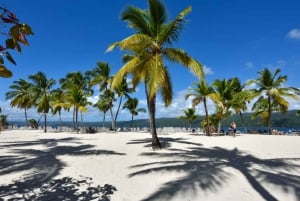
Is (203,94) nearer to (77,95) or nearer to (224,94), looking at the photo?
(224,94)

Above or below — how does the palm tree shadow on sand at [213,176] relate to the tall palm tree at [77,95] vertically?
below

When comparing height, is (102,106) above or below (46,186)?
above

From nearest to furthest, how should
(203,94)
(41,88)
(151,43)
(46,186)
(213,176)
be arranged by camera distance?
(46,186)
(213,176)
(151,43)
(203,94)
(41,88)

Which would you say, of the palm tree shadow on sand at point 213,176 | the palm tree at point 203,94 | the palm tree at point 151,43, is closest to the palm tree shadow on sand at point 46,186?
the palm tree shadow on sand at point 213,176

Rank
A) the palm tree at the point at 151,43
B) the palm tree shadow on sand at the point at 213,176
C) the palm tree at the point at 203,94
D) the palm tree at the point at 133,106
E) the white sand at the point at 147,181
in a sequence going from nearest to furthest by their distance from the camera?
the white sand at the point at 147,181, the palm tree shadow on sand at the point at 213,176, the palm tree at the point at 151,43, the palm tree at the point at 203,94, the palm tree at the point at 133,106

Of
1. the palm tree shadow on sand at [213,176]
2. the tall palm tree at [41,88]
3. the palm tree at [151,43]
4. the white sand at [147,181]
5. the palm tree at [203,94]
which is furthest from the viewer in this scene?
the tall palm tree at [41,88]

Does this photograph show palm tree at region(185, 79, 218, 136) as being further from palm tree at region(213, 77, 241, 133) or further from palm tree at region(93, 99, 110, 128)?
palm tree at region(93, 99, 110, 128)

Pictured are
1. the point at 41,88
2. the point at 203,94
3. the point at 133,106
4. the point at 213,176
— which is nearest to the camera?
the point at 213,176

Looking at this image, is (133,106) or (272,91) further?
(133,106)

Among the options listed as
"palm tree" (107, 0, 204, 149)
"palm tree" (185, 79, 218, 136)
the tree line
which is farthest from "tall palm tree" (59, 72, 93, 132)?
"palm tree" (107, 0, 204, 149)

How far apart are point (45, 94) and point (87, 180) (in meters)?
38.9

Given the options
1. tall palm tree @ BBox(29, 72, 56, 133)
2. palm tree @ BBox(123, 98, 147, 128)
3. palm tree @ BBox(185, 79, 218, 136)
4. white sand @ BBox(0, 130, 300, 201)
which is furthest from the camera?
palm tree @ BBox(123, 98, 147, 128)

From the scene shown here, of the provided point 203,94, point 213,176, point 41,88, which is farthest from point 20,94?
point 213,176

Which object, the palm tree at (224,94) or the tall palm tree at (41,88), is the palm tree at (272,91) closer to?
the palm tree at (224,94)
